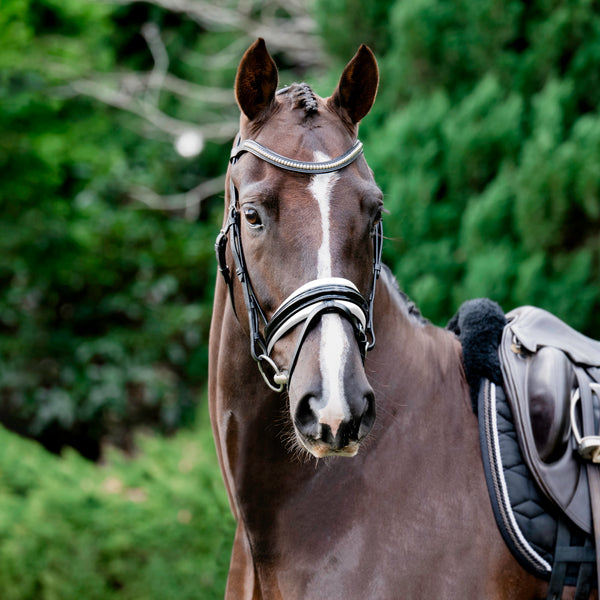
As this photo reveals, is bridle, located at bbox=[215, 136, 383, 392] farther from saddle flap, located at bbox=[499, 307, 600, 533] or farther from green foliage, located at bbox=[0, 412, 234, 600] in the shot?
green foliage, located at bbox=[0, 412, 234, 600]

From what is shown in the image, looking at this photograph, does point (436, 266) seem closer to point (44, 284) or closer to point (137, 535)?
point (137, 535)

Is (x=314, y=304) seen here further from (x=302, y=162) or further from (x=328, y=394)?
(x=302, y=162)

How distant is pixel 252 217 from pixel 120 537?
362cm

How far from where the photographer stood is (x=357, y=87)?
2029 millimetres

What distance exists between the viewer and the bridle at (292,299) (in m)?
1.70

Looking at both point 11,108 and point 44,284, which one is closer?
point 11,108

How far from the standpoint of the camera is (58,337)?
8.36 m

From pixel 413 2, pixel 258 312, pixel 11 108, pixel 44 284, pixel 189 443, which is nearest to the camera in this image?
pixel 258 312

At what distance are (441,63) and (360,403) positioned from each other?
4883 millimetres

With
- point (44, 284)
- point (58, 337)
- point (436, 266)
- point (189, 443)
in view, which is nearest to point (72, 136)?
point (44, 284)

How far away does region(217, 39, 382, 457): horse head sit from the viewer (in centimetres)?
163

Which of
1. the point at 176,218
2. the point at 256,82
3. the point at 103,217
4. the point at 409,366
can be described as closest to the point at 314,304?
the point at 409,366

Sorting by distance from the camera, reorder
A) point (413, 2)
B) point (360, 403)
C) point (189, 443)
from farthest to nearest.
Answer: point (189, 443) < point (413, 2) < point (360, 403)

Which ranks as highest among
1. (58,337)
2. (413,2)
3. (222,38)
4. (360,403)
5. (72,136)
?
(413,2)
